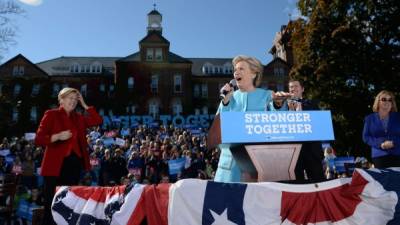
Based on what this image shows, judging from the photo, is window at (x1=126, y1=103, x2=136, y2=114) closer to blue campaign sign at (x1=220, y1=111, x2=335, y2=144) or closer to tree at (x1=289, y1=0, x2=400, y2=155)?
tree at (x1=289, y1=0, x2=400, y2=155)

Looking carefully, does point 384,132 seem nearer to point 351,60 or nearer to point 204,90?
point 351,60

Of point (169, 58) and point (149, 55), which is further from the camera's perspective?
point (169, 58)

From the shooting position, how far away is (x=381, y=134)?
5430mm

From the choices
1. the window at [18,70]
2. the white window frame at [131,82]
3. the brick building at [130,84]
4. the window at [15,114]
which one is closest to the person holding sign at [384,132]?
the brick building at [130,84]

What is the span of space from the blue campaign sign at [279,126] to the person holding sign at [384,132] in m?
2.64

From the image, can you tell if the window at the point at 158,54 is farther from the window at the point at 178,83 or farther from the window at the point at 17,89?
the window at the point at 17,89

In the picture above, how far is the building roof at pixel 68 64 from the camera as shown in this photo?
54250 millimetres

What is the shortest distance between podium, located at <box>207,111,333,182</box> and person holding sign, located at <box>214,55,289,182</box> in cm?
44

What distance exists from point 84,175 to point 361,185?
10.9 meters

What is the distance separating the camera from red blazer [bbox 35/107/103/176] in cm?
457

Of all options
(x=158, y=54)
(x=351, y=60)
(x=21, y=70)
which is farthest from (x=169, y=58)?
(x=351, y=60)

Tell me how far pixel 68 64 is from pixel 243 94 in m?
55.7

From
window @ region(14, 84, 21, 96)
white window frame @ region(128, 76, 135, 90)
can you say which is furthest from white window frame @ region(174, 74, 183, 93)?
window @ region(14, 84, 21, 96)

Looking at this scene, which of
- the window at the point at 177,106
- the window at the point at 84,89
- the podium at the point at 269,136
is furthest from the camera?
the window at the point at 84,89
